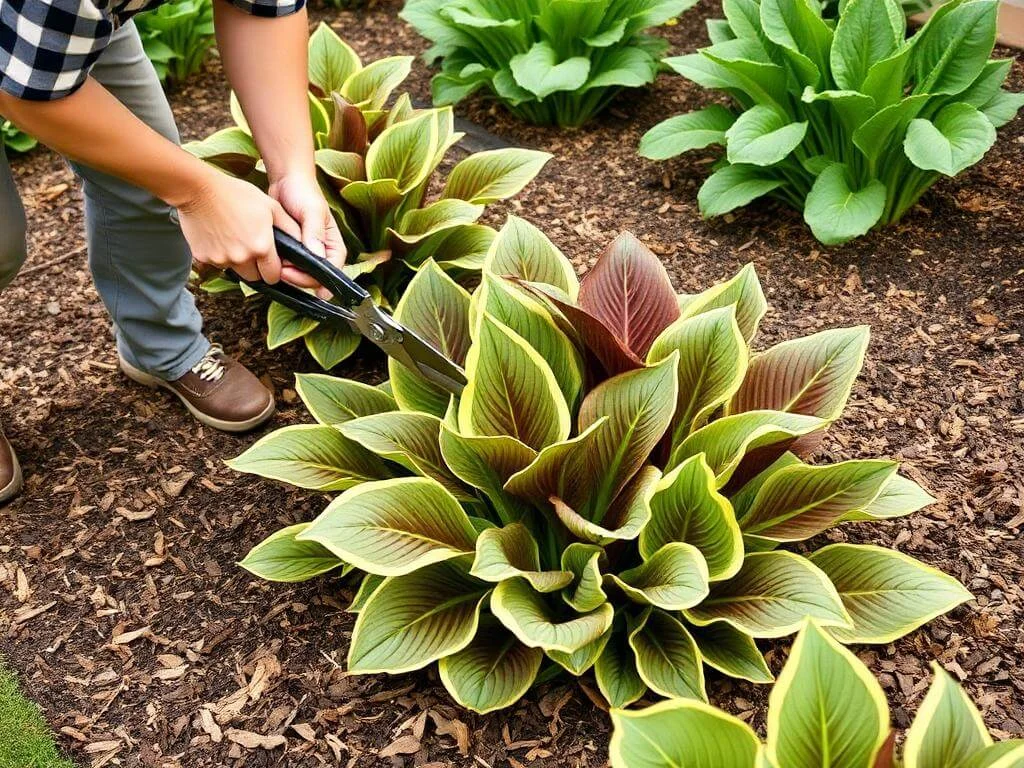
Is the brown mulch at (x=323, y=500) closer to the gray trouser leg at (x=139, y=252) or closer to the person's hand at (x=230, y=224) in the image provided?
the gray trouser leg at (x=139, y=252)

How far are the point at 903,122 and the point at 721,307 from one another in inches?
53.5

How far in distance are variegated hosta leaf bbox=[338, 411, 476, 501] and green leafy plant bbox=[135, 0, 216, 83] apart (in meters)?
2.84

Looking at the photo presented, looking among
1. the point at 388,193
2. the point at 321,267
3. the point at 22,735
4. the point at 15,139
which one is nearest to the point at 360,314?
the point at 321,267

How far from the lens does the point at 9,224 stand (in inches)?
88.8

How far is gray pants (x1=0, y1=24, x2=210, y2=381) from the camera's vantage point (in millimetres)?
2266

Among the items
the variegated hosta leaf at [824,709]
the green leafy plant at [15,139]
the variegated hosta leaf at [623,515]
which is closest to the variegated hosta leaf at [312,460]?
the variegated hosta leaf at [623,515]

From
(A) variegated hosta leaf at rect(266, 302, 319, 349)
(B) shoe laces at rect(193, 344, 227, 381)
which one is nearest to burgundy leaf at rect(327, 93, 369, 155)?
(A) variegated hosta leaf at rect(266, 302, 319, 349)

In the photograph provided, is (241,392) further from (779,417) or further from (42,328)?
(779,417)

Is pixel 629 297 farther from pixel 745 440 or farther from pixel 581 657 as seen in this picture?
pixel 581 657

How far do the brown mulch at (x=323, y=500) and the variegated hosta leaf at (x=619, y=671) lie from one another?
93 millimetres

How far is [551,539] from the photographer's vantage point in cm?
209

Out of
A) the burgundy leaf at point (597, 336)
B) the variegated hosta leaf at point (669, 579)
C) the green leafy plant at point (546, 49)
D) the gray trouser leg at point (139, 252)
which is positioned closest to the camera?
the variegated hosta leaf at point (669, 579)

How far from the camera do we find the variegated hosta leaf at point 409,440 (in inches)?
81.6

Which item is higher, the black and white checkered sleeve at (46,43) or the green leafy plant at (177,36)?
the black and white checkered sleeve at (46,43)
